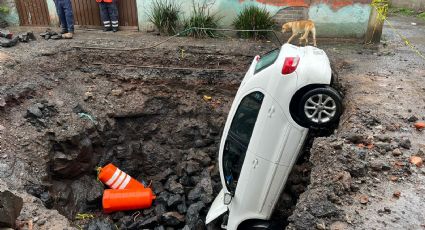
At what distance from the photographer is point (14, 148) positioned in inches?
217

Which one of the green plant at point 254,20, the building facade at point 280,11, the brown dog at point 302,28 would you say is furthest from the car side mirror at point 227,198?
the building facade at point 280,11

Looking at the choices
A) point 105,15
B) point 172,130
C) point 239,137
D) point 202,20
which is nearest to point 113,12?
point 105,15

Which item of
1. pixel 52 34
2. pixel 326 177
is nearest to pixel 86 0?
pixel 52 34

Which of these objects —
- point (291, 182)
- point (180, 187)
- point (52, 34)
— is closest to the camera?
point (291, 182)

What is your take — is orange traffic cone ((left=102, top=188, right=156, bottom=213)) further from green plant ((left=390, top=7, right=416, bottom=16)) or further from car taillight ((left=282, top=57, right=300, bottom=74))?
green plant ((left=390, top=7, right=416, bottom=16))

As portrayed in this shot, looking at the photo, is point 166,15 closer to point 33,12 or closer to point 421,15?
point 33,12

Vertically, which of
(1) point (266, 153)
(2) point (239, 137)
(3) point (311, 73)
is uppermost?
(3) point (311, 73)

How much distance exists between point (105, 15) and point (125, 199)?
5.90m

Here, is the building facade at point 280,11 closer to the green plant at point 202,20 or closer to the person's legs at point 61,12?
the green plant at point 202,20

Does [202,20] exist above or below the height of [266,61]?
above

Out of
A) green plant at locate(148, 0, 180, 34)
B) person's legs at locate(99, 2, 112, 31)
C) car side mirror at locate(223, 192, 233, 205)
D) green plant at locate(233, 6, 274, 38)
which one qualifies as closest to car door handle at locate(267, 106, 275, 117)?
car side mirror at locate(223, 192, 233, 205)

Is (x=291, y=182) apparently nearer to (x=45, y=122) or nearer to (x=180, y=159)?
(x=180, y=159)

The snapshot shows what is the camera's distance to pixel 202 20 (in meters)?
9.68

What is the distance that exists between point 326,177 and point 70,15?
825 cm
